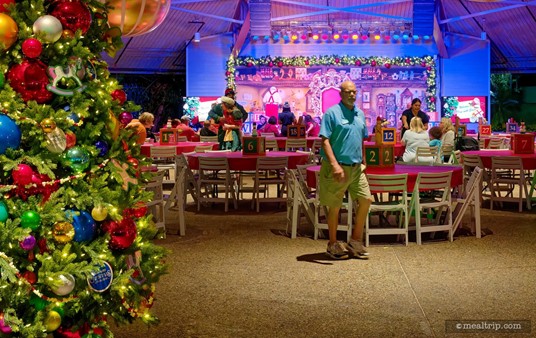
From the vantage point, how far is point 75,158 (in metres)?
3.46

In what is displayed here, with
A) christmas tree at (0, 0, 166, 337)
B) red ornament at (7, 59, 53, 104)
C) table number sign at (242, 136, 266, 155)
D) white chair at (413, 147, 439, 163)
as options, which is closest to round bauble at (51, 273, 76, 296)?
christmas tree at (0, 0, 166, 337)

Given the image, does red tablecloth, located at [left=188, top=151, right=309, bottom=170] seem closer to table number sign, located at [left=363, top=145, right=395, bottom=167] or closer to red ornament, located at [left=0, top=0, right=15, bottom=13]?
table number sign, located at [left=363, top=145, right=395, bottom=167]

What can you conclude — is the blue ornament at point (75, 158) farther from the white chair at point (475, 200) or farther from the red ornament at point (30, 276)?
the white chair at point (475, 200)

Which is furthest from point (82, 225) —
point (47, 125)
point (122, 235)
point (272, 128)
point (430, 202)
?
point (272, 128)

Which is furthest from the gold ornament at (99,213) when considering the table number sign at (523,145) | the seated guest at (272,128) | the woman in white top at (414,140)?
the seated guest at (272,128)

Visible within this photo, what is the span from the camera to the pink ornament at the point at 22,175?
10.9ft

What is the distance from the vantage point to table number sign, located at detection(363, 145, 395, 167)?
7926 mm

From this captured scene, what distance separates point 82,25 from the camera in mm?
3549

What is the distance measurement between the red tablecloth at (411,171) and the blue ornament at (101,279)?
14.4 ft

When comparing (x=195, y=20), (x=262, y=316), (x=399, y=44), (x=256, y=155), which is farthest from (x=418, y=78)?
→ (x=262, y=316)

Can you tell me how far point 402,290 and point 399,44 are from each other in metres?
19.4

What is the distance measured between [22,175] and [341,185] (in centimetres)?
373

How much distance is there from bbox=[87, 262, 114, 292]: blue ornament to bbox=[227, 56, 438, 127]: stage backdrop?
19.7m

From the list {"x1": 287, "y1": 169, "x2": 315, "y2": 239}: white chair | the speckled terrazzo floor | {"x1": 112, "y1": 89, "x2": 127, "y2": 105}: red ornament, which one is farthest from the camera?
{"x1": 287, "y1": 169, "x2": 315, "y2": 239}: white chair
